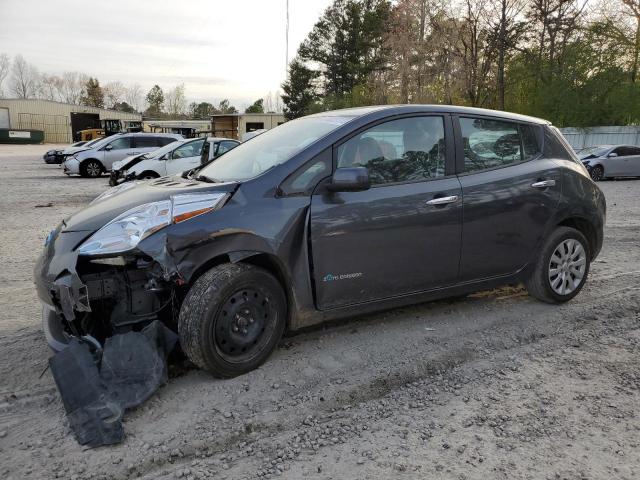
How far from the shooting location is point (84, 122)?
61781 mm

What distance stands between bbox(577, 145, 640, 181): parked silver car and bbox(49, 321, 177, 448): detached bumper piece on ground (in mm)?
19493

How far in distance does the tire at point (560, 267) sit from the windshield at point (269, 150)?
2.26m

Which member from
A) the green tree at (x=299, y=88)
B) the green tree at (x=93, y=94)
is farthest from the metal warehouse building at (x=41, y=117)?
the green tree at (x=93, y=94)

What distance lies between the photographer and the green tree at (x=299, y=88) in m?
58.0

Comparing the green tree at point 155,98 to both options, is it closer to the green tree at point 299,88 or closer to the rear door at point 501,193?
the green tree at point 299,88

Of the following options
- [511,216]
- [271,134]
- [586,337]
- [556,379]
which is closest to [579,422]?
[556,379]

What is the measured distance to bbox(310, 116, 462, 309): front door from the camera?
3.47m

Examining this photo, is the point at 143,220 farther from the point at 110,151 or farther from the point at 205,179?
the point at 110,151

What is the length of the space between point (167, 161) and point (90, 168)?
672 cm

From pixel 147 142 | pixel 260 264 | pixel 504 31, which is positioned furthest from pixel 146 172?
pixel 504 31

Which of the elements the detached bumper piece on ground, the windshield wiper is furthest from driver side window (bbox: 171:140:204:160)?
the detached bumper piece on ground

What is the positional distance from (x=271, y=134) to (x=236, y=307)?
1.82 m

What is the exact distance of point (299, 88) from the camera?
5825 cm

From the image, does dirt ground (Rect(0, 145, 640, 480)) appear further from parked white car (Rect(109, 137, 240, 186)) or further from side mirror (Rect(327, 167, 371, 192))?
parked white car (Rect(109, 137, 240, 186))
